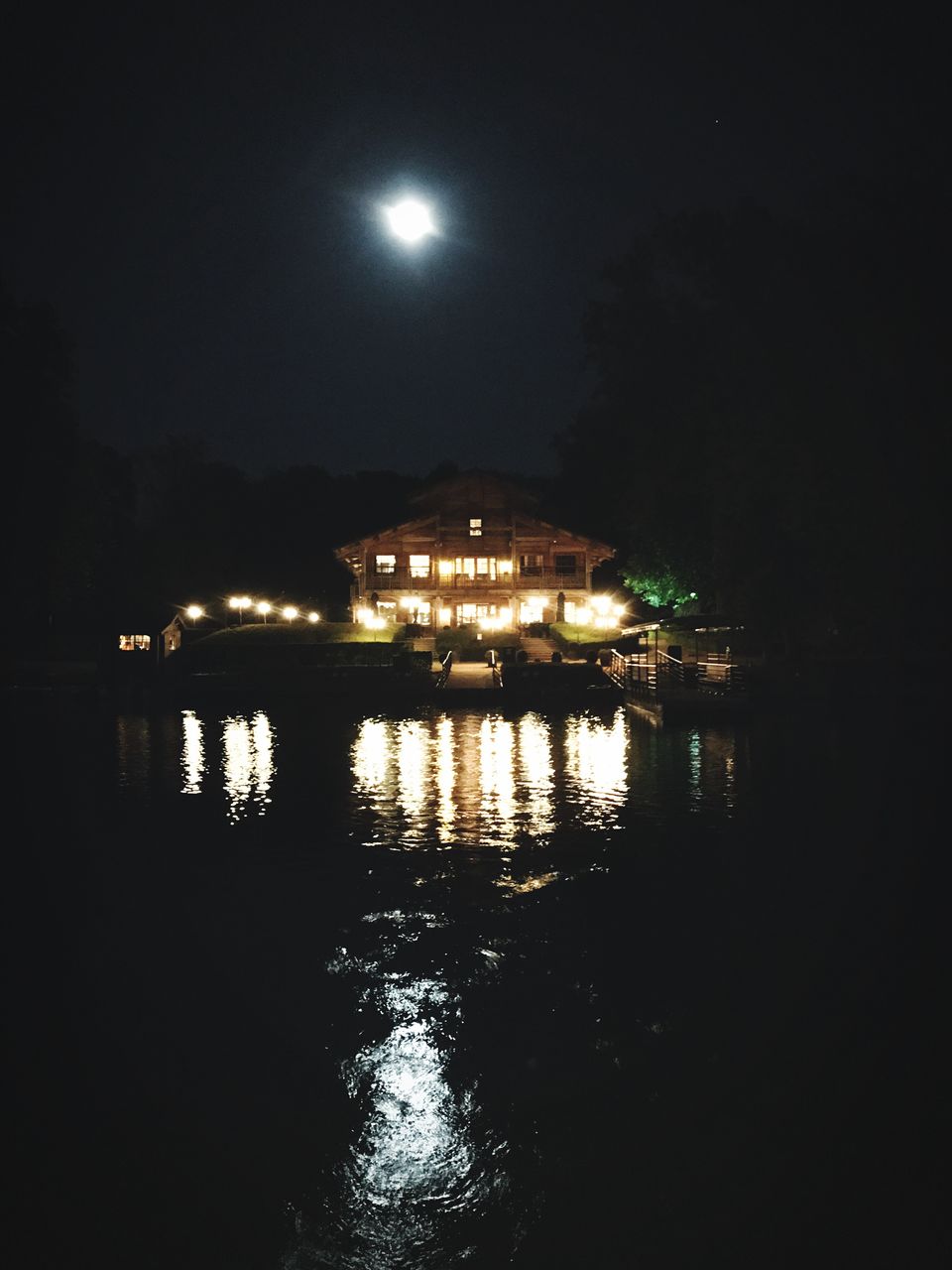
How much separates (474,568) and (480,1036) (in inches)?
1867

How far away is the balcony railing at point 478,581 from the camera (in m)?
51.9

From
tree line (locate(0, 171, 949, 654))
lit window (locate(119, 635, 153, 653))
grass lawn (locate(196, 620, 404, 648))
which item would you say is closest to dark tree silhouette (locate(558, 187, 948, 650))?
tree line (locate(0, 171, 949, 654))

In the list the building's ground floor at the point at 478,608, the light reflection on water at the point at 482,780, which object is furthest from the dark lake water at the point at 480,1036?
the building's ground floor at the point at 478,608

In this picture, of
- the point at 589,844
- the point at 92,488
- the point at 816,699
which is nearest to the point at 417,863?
the point at 589,844

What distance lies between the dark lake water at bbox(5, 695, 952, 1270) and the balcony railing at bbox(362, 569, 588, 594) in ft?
127

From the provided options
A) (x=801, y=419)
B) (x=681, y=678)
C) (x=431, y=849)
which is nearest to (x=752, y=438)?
(x=801, y=419)

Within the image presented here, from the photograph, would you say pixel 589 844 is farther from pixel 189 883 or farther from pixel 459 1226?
pixel 459 1226

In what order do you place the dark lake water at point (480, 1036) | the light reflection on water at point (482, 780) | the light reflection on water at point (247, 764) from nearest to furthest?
the dark lake water at point (480, 1036) < the light reflection on water at point (482, 780) < the light reflection on water at point (247, 764)

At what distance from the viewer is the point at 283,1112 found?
5.24m

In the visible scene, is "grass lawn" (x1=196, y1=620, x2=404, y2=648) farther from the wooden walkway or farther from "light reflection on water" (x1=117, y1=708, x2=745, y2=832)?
"light reflection on water" (x1=117, y1=708, x2=745, y2=832)

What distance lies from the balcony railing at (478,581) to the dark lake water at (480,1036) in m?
38.7

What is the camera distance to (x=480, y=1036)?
6.18m

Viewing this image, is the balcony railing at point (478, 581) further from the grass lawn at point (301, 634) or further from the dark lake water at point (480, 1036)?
the dark lake water at point (480, 1036)

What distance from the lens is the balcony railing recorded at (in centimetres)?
5191
